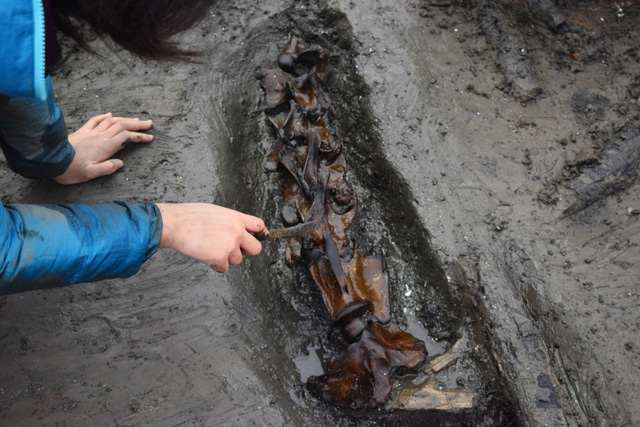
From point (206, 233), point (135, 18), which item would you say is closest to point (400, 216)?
point (206, 233)

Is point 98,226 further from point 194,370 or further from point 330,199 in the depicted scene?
point 330,199

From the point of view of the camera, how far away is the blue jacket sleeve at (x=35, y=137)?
6.12 ft

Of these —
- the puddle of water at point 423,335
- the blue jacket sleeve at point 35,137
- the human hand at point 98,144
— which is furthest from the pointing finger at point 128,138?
the puddle of water at point 423,335

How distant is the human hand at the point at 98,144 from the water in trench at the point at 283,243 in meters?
0.44

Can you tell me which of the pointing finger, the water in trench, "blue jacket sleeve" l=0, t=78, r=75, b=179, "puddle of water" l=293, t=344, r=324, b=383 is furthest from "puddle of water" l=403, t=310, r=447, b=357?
"blue jacket sleeve" l=0, t=78, r=75, b=179

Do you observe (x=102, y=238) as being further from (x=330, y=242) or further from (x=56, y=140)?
(x=330, y=242)

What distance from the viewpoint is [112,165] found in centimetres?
237

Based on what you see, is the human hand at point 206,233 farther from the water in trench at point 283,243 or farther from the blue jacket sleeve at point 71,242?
the water in trench at point 283,243

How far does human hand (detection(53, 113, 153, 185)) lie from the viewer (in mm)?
2324

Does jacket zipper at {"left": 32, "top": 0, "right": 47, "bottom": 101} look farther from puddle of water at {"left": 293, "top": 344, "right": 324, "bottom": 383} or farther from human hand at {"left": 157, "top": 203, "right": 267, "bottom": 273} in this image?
puddle of water at {"left": 293, "top": 344, "right": 324, "bottom": 383}

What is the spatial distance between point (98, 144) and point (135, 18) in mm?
953

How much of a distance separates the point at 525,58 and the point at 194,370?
2.20 metres

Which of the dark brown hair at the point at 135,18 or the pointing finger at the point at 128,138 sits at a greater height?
the dark brown hair at the point at 135,18

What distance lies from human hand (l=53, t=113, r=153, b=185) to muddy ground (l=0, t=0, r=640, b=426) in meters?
0.08
